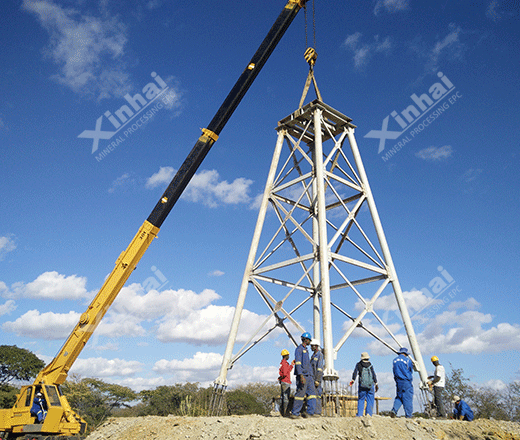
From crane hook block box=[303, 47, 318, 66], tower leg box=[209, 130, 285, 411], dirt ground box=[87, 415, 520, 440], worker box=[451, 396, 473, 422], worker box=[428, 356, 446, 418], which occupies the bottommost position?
dirt ground box=[87, 415, 520, 440]

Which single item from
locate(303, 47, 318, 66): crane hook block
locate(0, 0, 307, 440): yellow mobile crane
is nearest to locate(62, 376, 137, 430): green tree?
locate(0, 0, 307, 440): yellow mobile crane

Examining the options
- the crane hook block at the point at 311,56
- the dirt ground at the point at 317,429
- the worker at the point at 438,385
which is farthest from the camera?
the crane hook block at the point at 311,56

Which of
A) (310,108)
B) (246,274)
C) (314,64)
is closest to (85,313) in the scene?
(246,274)

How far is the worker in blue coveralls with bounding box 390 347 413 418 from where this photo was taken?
9.35 meters

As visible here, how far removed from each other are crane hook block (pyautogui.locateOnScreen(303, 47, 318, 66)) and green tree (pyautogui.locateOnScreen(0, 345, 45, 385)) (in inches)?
1442

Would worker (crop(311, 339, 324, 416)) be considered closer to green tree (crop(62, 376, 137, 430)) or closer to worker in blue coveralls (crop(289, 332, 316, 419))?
worker in blue coveralls (crop(289, 332, 316, 419))

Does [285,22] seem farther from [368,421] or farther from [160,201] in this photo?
[368,421]

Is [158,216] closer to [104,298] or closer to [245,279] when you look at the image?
[104,298]

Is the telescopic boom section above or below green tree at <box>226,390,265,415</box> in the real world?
above

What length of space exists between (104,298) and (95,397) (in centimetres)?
3047

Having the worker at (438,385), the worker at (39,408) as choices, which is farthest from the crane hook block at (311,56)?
the worker at (39,408)

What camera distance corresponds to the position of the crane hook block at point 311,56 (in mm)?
14505

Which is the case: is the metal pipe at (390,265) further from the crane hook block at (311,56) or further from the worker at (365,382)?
the crane hook block at (311,56)

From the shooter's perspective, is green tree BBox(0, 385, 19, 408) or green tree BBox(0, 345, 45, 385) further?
green tree BBox(0, 345, 45, 385)
